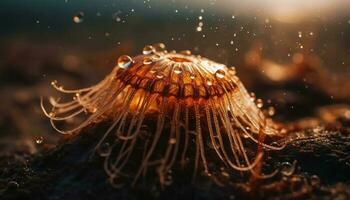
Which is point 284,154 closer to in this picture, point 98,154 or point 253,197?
point 253,197

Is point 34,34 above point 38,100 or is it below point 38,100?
above

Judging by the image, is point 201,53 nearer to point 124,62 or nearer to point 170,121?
point 124,62

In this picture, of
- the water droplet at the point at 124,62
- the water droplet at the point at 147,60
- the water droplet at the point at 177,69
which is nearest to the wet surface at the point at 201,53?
the water droplet at the point at 124,62

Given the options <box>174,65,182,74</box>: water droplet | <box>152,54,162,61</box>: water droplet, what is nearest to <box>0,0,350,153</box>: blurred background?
<box>152,54,162,61</box>: water droplet

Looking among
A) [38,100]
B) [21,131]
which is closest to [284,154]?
[21,131]

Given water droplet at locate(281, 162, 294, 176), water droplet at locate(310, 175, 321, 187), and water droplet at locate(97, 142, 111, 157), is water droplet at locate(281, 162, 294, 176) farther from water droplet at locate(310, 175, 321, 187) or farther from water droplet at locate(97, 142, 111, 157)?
water droplet at locate(97, 142, 111, 157)

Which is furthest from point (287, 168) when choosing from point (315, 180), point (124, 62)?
point (124, 62)
